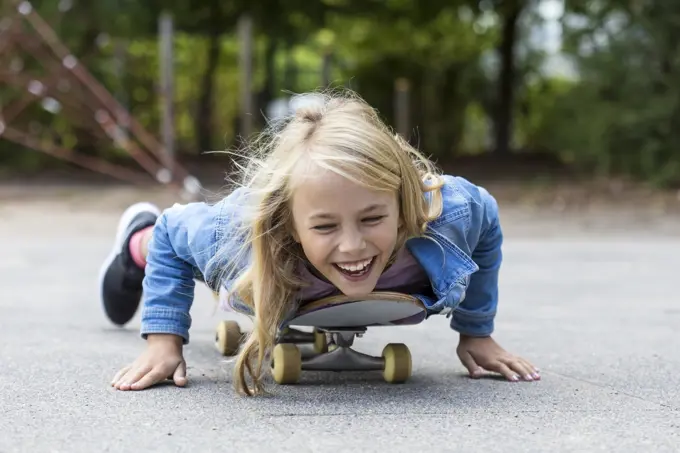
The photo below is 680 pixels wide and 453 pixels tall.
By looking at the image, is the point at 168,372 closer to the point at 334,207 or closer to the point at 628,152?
the point at 334,207

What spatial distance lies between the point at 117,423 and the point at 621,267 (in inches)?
146

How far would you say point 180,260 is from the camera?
2.75 meters

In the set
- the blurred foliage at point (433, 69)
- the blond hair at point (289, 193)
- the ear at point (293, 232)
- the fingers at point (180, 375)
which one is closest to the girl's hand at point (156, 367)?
the fingers at point (180, 375)

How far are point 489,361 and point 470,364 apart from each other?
54mm

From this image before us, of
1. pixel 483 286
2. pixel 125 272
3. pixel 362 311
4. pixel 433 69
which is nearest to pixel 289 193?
pixel 362 311

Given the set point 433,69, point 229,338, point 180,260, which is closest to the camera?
point 180,260

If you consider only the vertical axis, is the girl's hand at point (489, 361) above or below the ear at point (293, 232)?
below

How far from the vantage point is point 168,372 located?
2664 millimetres

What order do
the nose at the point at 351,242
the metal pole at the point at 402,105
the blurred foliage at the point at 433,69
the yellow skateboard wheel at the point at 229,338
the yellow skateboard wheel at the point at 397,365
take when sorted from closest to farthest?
the nose at the point at 351,242
the yellow skateboard wheel at the point at 397,365
the yellow skateboard wheel at the point at 229,338
the blurred foliage at the point at 433,69
the metal pole at the point at 402,105

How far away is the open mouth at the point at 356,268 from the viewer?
7.89 ft

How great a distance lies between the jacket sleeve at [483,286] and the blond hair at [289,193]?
0.25 meters

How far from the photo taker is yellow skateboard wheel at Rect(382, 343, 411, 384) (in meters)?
2.70

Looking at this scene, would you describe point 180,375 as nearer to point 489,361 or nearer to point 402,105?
point 489,361

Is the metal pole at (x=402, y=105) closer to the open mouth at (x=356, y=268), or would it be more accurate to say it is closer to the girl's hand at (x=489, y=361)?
the girl's hand at (x=489, y=361)
